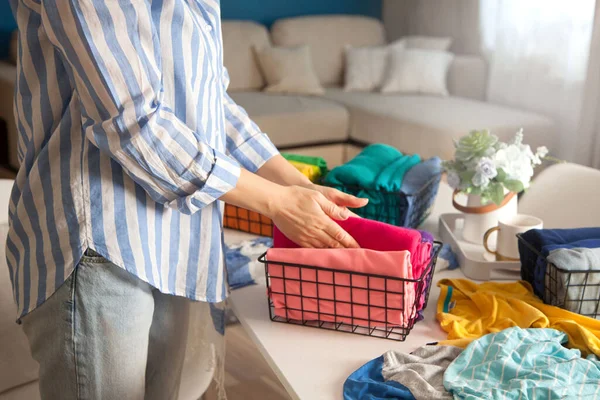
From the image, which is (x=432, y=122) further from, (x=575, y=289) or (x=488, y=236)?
(x=575, y=289)

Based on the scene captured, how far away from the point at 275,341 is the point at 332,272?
13 centimetres

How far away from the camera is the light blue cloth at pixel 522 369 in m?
0.85

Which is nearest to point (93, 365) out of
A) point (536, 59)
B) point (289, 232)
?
point (289, 232)

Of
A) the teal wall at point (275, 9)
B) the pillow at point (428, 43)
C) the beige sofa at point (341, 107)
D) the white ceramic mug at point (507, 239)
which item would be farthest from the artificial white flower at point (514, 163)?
the teal wall at point (275, 9)

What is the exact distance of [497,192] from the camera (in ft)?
4.58

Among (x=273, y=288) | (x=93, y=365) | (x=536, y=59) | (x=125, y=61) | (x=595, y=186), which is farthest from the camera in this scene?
(x=536, y=59)

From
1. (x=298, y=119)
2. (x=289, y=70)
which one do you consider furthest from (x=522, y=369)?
(x=289, y=70)

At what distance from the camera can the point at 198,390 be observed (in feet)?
4.50

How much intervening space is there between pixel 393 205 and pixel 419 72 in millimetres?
3120

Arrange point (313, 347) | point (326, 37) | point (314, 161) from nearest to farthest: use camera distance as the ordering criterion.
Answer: point (313, 347) → point (314, 161) → point (326, 37)

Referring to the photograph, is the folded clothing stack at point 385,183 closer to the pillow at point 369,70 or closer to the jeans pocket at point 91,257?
the jeans pocket at point 91,257

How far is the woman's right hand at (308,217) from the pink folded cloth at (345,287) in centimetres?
2

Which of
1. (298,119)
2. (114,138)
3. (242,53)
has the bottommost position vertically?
(298,119)

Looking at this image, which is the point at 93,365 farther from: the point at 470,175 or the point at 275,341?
the point at 470,175
